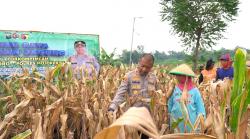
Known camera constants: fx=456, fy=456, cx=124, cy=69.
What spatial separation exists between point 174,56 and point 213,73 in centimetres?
3504

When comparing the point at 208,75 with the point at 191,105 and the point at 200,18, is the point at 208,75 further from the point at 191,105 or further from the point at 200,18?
the point at 200,18

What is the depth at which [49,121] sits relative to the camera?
11.6ft

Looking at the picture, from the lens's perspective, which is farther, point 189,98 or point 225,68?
point 225,68

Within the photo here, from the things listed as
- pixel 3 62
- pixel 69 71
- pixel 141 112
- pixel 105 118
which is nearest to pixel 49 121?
pixel 105 118

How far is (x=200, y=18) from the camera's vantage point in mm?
23156

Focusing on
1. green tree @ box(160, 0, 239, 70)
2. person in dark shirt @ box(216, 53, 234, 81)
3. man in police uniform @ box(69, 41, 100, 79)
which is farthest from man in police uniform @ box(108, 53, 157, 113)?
green tree @ box(160, 0, 239, 70)

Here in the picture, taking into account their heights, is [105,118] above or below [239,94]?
below

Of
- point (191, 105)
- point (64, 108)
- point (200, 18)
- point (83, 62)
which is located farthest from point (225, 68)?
point (200, 18)

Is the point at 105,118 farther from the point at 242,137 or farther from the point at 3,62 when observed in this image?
the point at 3,62

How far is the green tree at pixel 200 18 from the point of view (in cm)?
2303

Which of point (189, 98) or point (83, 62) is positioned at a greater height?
point (83, 62)

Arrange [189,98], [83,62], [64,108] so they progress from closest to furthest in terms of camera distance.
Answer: [189,98] → [64,108] → [83,62]

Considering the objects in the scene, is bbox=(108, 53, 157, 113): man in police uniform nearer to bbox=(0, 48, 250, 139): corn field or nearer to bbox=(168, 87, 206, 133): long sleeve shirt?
bbox=(0, 48, 250, 139): corn field

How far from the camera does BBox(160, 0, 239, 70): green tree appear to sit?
2303 centimetres
